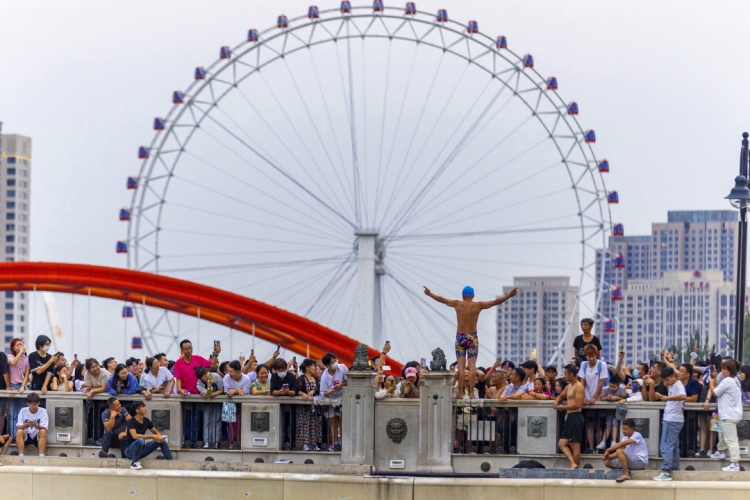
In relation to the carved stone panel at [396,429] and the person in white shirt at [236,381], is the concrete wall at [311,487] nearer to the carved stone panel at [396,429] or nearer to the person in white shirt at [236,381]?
the carved stone panel at [396,429]

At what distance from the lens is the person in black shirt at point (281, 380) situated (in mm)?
25578

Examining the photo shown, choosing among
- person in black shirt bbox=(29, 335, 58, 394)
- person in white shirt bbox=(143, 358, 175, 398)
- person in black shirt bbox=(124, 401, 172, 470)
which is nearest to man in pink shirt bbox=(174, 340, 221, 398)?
person in white shirt bbox=(143, 358, 175, 398)

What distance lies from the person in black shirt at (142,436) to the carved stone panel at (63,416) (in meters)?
1.56

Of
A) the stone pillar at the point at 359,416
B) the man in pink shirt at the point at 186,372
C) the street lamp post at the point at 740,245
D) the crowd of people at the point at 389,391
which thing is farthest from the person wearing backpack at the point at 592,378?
the man in pink shirt at the point at 186,372

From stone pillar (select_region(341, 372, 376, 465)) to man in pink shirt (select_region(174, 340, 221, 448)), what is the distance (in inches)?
109

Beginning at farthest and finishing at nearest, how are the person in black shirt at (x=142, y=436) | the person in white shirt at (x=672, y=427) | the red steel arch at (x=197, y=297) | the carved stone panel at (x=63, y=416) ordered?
the red steel arch at (x=197, y=297) < the carved stone panel at (x=63, y=416) < the person in black shirt at (x=142, y=436) < the person in white shirt at (x=672, y=427)

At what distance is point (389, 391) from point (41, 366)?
6.33 m

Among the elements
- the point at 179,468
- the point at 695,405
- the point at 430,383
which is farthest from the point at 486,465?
the point at 179,468

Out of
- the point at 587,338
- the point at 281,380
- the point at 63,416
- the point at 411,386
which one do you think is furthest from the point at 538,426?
the point at 63,416

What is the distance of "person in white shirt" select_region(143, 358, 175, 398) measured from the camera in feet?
85.4

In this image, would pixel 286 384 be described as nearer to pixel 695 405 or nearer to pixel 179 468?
pixel 179 468

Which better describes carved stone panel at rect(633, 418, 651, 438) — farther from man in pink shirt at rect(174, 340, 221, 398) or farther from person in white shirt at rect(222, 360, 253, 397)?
man in pink shirt at rect(174, 340, 221, 398)

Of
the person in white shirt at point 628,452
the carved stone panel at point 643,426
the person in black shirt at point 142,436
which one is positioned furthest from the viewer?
the person in black shirt at point 142,436

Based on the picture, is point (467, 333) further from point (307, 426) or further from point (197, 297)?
point (197, 297)
